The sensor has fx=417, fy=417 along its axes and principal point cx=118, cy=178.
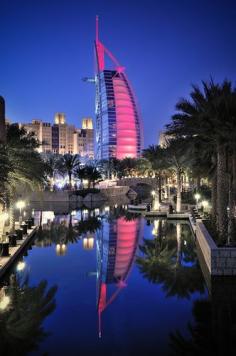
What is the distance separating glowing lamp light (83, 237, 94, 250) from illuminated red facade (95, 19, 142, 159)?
112526 millimetres

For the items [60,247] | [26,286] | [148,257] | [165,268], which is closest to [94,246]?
[60,247]

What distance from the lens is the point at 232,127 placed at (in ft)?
47.3

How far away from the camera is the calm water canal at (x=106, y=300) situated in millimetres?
7457

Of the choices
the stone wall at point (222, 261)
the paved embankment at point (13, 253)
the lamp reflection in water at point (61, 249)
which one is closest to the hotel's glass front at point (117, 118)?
the paved embankment at point (13, 253)

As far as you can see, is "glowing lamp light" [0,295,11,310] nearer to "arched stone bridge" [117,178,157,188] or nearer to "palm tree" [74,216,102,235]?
"palm tree" [74,216,102,235]

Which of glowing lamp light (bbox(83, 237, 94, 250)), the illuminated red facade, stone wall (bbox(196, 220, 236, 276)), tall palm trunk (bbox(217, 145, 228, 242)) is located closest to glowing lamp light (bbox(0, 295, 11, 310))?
stone wall (bbox(196, 220, 236, 276))

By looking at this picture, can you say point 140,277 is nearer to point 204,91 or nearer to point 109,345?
point 109,345

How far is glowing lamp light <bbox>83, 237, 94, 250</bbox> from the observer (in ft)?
61.0

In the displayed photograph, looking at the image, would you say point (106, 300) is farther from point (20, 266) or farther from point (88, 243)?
point (88, 243)

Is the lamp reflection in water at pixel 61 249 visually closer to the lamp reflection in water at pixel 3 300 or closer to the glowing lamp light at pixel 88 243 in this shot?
the glowing lamp light at pixel 88 243

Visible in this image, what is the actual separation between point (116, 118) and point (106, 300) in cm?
12436

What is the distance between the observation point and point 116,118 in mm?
132750

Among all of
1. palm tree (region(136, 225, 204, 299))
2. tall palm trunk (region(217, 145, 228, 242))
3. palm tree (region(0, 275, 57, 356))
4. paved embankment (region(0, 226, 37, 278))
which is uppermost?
tall palm trunk (region(217, 145, 228, 242))

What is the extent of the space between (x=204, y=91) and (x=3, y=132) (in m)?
10.8
